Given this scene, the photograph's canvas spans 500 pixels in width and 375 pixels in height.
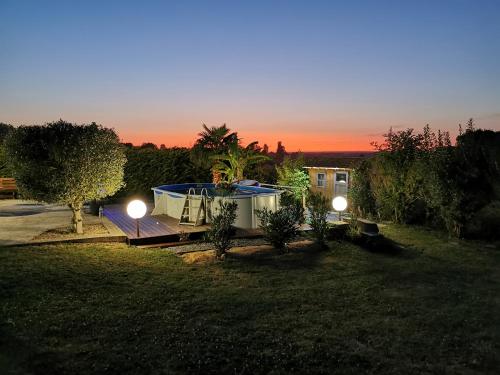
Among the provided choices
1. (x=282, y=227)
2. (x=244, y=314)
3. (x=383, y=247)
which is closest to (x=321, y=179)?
(x=383, y=247)

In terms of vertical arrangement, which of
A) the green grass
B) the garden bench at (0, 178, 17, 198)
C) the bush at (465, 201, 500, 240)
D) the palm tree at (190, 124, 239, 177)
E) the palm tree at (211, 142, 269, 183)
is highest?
the palm tree at (190, 124, 239, 177)

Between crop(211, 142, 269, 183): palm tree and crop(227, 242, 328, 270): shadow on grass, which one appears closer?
crop(227, 242, 328, 270): shadow on grass

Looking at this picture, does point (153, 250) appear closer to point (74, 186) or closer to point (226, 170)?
point (74, 186)

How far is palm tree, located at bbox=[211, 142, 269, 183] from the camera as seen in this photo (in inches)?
908

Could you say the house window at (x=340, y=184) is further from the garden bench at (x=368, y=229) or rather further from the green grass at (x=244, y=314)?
the green grass at (x=244, y=314)

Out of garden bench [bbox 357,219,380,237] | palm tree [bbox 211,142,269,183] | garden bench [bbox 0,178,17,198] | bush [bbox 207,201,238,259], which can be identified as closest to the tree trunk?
bush [bbox 207,201,238,259]

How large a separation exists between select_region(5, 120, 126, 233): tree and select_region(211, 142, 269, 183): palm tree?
1043 centimetres

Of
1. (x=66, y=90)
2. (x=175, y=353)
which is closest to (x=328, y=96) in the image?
(x=66, y=90)

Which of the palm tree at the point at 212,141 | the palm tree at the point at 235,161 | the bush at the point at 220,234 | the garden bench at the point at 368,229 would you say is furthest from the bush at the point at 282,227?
the palm tree at the point at 212,141

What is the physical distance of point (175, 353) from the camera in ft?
17.3

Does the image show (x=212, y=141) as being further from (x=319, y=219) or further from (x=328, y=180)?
(x=319, y=219)

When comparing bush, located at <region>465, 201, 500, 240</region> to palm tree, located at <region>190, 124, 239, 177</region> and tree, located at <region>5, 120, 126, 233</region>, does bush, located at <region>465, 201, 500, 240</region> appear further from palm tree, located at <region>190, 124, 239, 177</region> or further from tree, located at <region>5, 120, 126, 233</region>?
palm tree, located at <region>190, 124, 239, 177</region>

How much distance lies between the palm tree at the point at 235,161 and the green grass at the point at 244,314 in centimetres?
1231

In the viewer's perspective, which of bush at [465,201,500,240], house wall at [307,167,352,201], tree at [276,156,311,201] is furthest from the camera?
house wall at [307,167,352,201]
